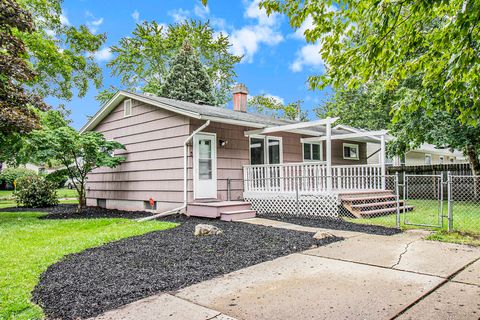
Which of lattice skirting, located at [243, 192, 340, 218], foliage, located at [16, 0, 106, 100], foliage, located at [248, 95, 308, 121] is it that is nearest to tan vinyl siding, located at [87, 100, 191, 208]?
lattice skirting, located at [243, 192, 340, 218]

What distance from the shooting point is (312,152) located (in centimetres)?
1344

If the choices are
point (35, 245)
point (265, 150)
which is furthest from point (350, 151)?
point (35, 245)

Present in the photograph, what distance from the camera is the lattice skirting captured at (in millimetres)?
9055

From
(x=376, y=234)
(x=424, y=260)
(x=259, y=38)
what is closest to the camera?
(x=424, y=260)

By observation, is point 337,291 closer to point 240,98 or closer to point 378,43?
point 378,43

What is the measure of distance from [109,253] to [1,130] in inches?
216

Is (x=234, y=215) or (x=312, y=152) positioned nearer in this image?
(x=234, y=215)

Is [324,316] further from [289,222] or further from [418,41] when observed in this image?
[289,222]

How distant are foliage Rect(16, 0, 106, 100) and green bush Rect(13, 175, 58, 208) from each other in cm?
618

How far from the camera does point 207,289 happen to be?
3490 mm

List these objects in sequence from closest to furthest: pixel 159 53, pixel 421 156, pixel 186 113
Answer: pixel 186 113
pixel 421 156
pixel 159 53

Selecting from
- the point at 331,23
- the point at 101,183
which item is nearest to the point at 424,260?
the point at 331,23

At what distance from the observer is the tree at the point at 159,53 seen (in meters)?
29.5

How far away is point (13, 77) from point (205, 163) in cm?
562
